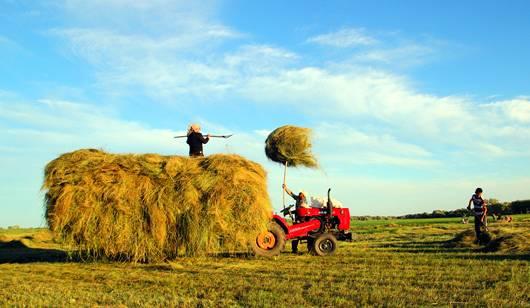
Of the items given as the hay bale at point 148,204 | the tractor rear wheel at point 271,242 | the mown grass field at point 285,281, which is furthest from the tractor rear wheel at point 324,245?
the hay bale at point 148,204

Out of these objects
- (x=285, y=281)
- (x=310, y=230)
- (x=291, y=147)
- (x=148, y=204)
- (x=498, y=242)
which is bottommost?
(x=285, y=281)

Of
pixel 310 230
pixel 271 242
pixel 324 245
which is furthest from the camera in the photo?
pixel 310 230

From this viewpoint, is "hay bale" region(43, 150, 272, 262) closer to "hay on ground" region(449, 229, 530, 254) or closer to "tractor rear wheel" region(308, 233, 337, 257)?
"tractor rear wheel" region(308, 233, 337, 257)

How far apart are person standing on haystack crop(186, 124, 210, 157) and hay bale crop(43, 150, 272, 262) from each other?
181 centimetres

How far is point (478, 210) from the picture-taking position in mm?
14953

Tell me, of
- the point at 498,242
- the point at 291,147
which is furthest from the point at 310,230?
the point at 498,242

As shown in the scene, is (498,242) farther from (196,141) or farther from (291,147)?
(196,141)

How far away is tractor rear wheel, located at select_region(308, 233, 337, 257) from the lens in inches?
503

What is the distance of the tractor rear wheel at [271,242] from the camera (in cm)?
1231

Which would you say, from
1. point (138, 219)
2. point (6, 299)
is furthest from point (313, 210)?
point (6, 299)

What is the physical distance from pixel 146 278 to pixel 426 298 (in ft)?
15.8

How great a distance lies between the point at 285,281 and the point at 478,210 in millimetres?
9263

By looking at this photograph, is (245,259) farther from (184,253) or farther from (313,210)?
(313,210)

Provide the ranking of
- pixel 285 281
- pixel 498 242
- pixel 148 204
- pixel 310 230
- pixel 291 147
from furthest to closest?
pixel 291 147 < pixel 310 230 < pixel 498 242 < pixel 148 204 < pixel 285 281
